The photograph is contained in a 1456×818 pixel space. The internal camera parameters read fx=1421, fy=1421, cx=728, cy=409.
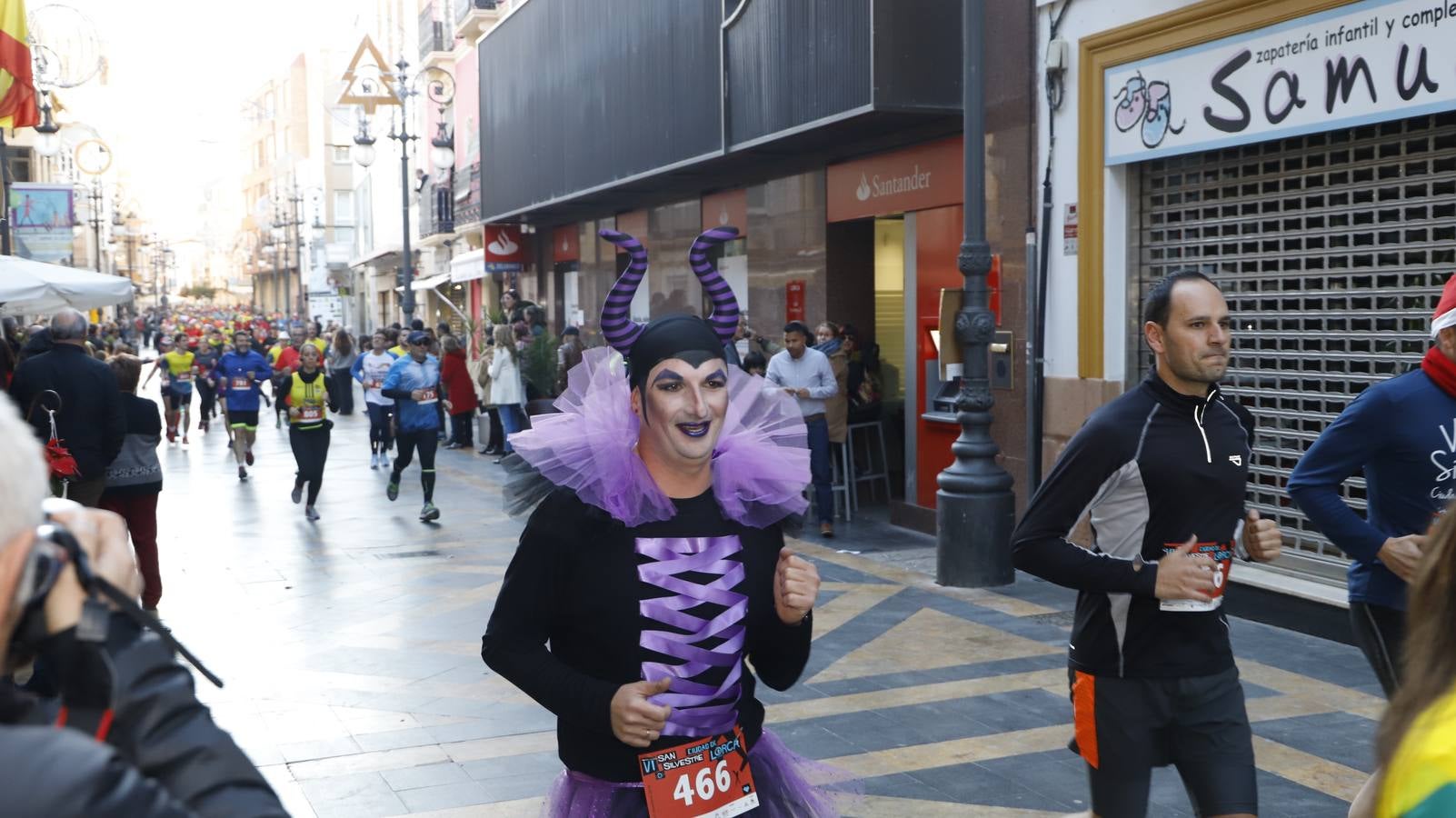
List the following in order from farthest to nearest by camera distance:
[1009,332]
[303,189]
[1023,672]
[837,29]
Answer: [303,189], [837,29], [1009,332], [1023,672]

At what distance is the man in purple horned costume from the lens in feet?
10.1

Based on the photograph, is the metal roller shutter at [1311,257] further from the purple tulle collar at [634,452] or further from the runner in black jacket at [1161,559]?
the purple tulle collar at [634,452]

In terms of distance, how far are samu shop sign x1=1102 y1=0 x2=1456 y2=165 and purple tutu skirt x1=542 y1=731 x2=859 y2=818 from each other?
6009mm

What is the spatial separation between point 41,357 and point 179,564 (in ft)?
11.9

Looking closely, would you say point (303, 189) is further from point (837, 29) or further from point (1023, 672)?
point (1023, 672)

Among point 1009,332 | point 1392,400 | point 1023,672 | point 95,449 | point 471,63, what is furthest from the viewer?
point 471,63

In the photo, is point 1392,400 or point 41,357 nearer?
point 1392,400

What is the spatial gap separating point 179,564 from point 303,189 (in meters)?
67.8

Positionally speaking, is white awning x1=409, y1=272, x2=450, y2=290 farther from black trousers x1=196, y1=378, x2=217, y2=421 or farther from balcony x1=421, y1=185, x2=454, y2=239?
black trousers x1=196, y1=378, x2=217, y2=421

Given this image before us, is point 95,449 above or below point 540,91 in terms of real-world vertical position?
below

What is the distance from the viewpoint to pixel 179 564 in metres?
11.7

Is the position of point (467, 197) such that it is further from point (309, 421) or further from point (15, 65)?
point (15, 65)

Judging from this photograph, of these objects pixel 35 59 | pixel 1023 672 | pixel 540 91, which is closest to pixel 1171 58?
pixel 1023 672

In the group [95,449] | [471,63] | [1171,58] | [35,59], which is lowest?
[95,449]
